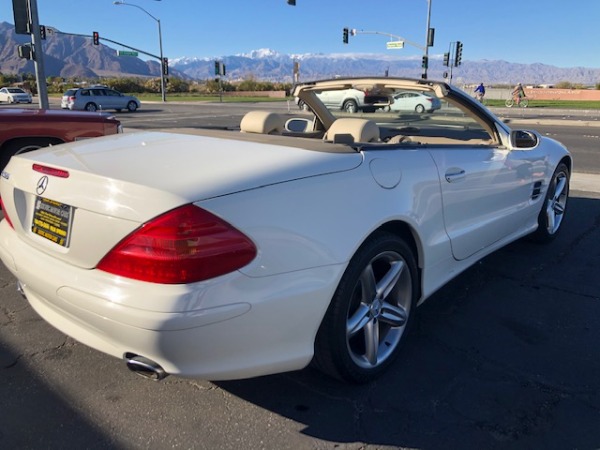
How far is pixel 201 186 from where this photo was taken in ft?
A: 6.51

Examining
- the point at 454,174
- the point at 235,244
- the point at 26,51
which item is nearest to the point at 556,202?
the point at 454,174

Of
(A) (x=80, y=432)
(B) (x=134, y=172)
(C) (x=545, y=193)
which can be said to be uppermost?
(B) (x=134, y=172)

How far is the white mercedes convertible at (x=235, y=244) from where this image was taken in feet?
6.29

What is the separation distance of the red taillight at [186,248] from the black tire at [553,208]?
369cm

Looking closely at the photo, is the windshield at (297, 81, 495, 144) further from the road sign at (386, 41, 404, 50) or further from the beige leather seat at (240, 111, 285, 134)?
the road sign at (386, 41, 404, 50)

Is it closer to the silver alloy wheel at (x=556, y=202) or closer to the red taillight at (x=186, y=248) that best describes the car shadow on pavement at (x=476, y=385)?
the red taillight at (x=186, y=248)

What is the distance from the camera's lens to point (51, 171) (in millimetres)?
2389

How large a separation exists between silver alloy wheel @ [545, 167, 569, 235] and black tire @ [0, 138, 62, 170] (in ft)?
18.1

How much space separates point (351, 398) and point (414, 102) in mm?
4325

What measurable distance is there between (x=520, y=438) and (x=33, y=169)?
2.65 meters

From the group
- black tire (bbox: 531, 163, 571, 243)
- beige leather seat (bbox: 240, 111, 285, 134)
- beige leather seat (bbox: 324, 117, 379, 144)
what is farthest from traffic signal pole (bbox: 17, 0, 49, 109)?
black tire (bbox: 531, 163, 571, 243)

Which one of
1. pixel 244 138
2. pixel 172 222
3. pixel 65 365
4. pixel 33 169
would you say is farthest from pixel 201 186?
pixel 65 365

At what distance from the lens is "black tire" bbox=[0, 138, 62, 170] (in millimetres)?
5824

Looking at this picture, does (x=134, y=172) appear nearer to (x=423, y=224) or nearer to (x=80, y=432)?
(x=80, y=432)
